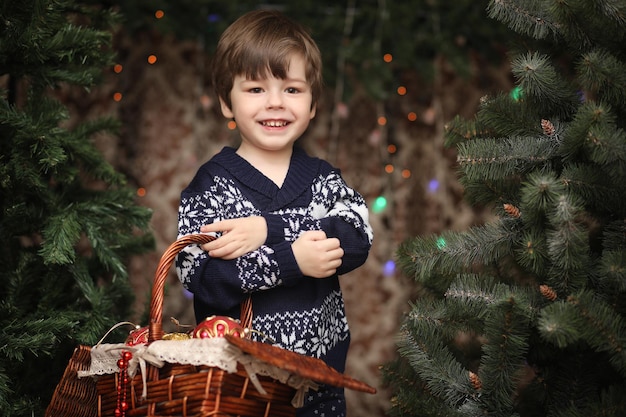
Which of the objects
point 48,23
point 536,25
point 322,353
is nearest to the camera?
point 536,25

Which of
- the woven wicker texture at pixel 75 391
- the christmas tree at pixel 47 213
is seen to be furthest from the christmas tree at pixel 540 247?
the christmas tree at pixel 47 213

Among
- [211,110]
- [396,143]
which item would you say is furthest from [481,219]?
[211,110]

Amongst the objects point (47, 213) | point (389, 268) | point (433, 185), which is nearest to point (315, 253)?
point (47, 213)

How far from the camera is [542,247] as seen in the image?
5.24ft

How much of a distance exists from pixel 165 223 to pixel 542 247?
221cm

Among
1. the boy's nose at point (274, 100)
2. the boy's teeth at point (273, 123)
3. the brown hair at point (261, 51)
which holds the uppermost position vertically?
the brown hair at point (261, 51)

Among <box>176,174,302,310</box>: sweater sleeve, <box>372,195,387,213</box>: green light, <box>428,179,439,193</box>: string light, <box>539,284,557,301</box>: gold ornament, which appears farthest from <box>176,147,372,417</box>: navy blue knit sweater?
<box>428,179,439,193</box>: string light

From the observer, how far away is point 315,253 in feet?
5.74

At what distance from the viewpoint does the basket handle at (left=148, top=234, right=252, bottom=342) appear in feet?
5.08

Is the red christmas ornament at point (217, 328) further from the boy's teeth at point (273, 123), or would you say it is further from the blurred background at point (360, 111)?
the blurred background at point (360, 111)

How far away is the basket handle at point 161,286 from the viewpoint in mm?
1548

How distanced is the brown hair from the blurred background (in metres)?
1.26

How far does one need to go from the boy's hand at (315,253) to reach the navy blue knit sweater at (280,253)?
2cm

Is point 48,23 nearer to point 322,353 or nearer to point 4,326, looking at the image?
point 4,326
